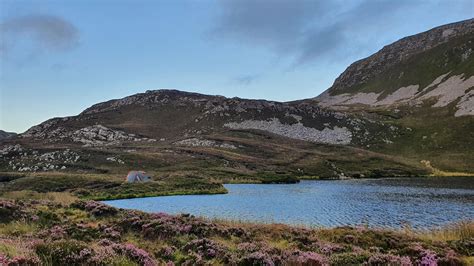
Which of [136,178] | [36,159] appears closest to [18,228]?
[136,178]

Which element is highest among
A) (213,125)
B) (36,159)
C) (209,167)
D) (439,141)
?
(213,125)

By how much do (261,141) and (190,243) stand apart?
411 feet

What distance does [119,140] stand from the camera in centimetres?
15025

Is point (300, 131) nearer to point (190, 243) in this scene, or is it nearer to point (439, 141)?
point (439, 141)

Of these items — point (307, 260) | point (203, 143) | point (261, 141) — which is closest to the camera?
point (307, 260)

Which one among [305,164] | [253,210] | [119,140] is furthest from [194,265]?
[119,140]

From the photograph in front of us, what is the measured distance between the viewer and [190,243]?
1884 centimetres

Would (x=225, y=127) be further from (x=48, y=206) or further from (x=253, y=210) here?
(x=48, y=206)

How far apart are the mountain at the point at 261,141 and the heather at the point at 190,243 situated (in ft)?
190

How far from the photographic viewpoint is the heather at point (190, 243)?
45.3ft

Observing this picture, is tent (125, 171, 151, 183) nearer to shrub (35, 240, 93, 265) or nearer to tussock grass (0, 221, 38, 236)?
tussock grass (0, 221, 38, 236)

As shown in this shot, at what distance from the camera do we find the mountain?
104938 millimetres

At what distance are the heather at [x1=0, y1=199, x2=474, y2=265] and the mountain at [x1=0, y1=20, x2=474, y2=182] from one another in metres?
58.0

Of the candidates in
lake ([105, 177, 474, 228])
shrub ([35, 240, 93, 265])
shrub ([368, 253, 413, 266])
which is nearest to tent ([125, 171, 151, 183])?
lake ([105, 177, 474, 228])
